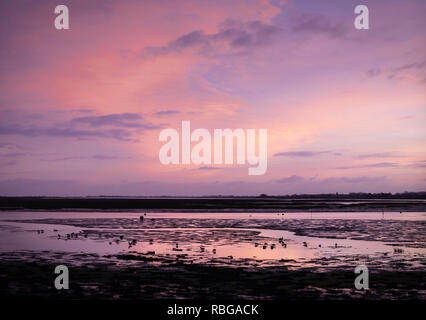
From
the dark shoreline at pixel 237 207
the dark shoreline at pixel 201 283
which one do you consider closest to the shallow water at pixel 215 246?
the dark shoreline at pixel 201 283

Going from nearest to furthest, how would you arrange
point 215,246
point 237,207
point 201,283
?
point 201,283 → point 215,246 → point 237,207

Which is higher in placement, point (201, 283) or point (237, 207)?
point (201, 283)

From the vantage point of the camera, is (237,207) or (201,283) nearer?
(201,283)

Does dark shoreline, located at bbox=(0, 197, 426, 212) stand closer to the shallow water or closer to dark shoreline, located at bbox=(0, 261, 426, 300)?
the shallow water

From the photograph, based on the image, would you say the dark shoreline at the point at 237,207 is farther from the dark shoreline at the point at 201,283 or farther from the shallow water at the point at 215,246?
the dark shoreline at the point at 201,283

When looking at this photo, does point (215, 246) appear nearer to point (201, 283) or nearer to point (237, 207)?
point (201, 283)

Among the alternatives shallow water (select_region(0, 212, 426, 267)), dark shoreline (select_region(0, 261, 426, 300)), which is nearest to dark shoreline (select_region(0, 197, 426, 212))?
shallow water (select_region(0, 212, 426, 267))

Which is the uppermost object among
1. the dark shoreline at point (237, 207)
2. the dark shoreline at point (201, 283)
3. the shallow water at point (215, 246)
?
the dark shoreline at point (201, 283)

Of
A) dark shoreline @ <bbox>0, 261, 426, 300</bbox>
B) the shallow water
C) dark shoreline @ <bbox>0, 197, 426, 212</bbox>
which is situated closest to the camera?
dark shoreline @ <bbox>0, 261, 426, 300</bbox>

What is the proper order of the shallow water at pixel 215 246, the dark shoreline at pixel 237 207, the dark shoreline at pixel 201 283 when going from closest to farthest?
1. the dark shoreline at pixel 201 283
2. the shallow water at pixel 215 246
3. the dark shoreline at pixel 237 207

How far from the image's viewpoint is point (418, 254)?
2525 cm

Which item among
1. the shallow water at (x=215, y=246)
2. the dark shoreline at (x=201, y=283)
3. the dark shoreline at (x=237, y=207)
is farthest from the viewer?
the dark shoreline at (x=237, y=207)

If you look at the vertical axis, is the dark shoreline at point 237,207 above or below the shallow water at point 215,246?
below

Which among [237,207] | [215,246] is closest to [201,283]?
[215,246]
